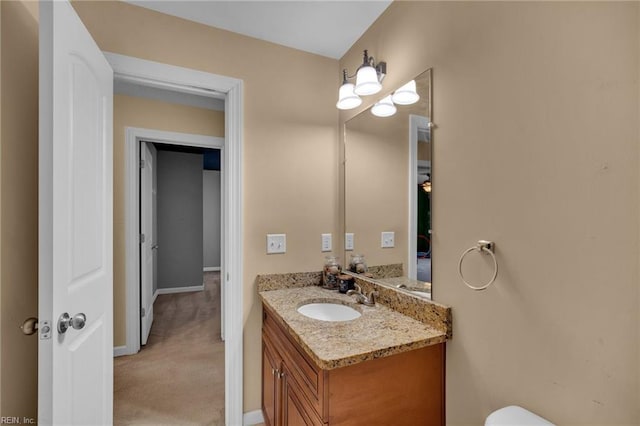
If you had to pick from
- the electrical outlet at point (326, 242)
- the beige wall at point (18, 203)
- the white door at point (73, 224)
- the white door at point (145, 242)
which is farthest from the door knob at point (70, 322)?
the white door at point (145, 242)

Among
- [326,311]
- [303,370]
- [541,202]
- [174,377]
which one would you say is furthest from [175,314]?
[541,202]

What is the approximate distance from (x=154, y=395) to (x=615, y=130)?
2786 mm

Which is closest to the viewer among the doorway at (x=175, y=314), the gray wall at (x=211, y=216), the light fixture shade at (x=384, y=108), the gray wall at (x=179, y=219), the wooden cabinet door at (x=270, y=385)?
the wooden cabinet door at (x=270, y=385)

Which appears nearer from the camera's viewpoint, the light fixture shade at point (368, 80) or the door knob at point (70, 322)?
the door knob at point (70, 322)

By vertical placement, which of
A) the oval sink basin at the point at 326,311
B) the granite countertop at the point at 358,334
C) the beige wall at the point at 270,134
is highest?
the beige wall at the point at 270,134

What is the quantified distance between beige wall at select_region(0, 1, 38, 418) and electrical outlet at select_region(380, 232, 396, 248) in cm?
159

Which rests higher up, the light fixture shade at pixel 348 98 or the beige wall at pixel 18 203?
the light fixture shade at pixel 348 98

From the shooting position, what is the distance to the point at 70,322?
102 centimetres

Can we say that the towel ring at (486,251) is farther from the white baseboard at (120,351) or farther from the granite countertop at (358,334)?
the white baseboard at (120,351)

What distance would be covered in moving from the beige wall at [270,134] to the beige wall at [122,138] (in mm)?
1208

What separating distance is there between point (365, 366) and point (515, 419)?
0.45m

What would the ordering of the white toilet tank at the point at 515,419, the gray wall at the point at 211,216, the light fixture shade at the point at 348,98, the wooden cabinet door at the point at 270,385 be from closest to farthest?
1. the white toilet tank at the point at 515,419
2. the wooden cabinet door at the point at 270,385
3. the light fixture shade at the point at 348,98
4. the gray wall at the point at 211,216

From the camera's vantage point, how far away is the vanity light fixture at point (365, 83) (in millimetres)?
1481

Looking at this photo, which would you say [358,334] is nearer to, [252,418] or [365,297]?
[365,297]
